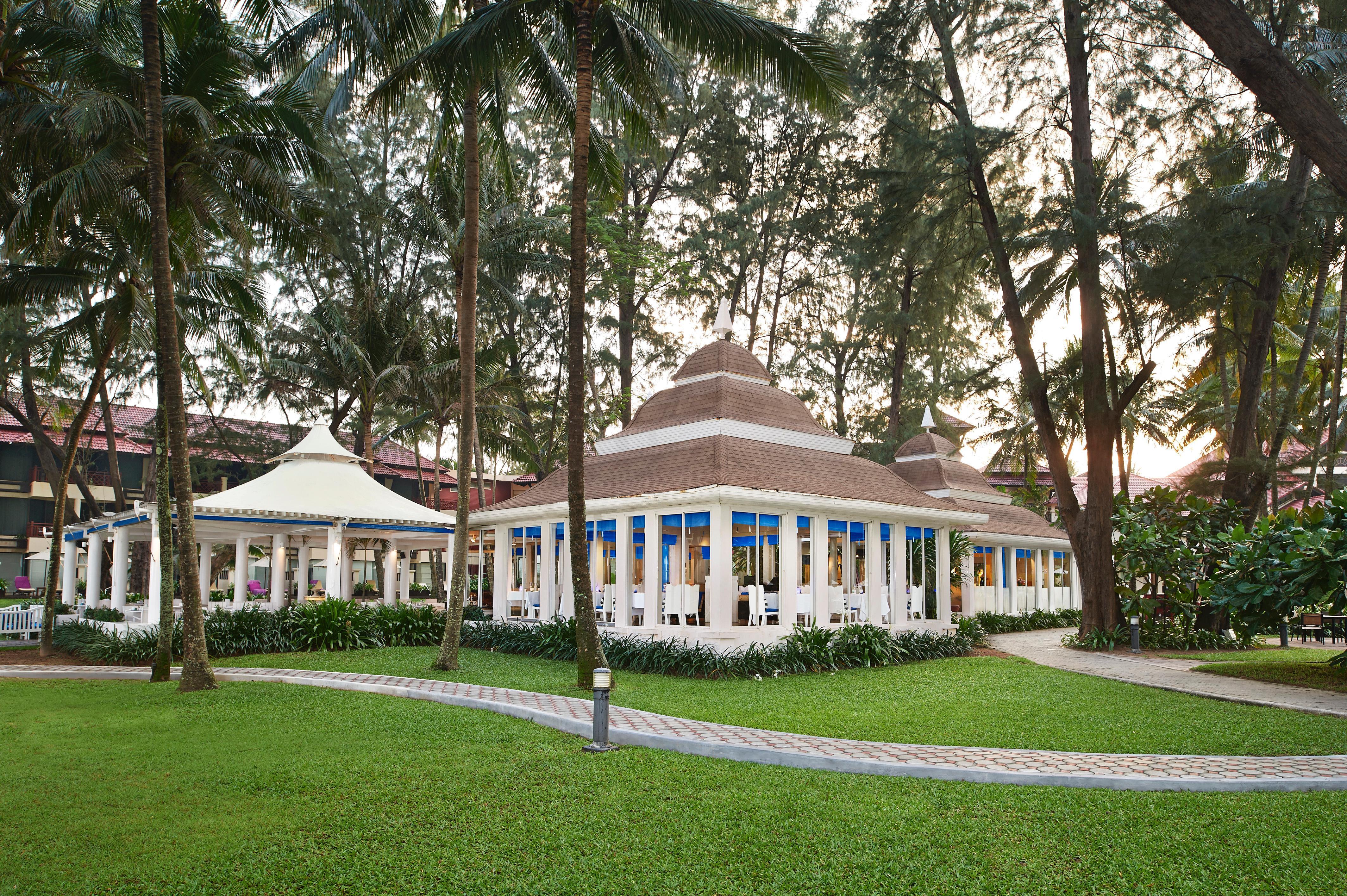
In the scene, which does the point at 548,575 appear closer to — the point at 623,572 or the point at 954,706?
the point at 623,572

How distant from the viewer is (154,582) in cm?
1688

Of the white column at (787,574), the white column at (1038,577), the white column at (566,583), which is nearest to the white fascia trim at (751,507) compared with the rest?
the white column at (787,574)

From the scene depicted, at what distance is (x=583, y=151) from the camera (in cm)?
1181

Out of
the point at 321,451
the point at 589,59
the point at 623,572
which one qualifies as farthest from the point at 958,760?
the point at 321,451

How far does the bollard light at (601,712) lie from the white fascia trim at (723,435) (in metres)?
9.18

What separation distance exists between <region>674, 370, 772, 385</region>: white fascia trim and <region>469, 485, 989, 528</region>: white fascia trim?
3.57m

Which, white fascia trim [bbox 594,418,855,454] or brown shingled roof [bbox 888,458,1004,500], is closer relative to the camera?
white fascia trim [bbox 594,418,855,454]

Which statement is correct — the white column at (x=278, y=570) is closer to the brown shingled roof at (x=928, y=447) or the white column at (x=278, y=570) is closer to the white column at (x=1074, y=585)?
the brown shingled roof at (x=928, y=447)

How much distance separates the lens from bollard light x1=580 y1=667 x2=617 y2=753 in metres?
7.84

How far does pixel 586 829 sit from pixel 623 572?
1085 centimetres

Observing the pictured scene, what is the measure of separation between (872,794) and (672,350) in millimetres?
26568

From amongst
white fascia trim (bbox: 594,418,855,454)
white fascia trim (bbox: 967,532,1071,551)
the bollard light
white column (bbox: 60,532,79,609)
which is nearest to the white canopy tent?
white column (bbox: 60,532,79,609)

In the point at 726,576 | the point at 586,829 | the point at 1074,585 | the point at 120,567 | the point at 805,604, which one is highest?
the point at 120,567

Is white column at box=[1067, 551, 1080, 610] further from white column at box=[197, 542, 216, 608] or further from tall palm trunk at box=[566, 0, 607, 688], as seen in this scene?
white column at box=[197, 542, 216, 608]
